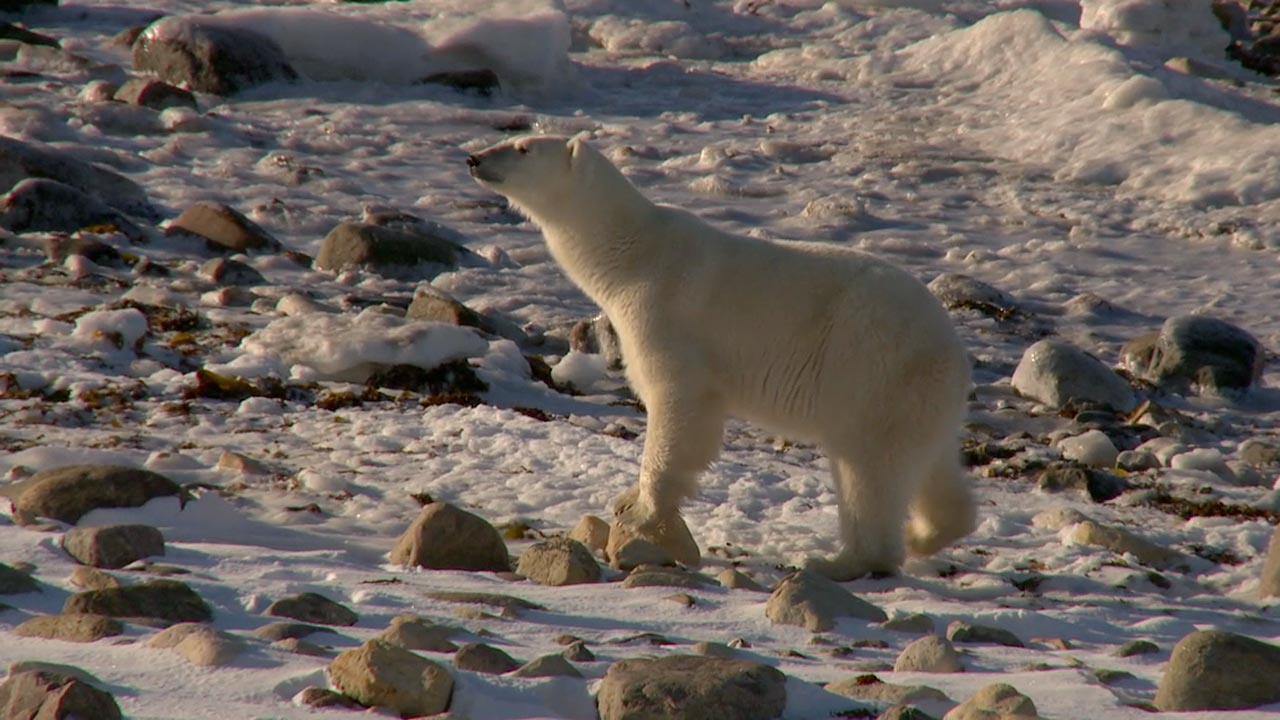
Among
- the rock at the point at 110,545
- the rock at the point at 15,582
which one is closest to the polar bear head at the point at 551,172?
the rock at the point at 110,545

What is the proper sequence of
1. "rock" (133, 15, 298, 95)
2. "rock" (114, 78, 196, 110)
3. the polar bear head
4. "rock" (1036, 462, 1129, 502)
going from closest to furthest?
the polar bear head → "rock" (1036, 462, 1129, 502) → "rock" (114, 78, 196, 110) → "rock" (133, 15, 298, 95)

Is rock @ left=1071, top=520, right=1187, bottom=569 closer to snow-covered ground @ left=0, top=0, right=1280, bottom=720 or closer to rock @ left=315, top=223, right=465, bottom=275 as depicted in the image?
snow-covered ground @ left=0, top=0, right=1280, bottom=720

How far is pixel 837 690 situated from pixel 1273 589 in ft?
9.03

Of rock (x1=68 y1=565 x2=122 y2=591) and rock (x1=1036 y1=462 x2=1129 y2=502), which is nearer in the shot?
rock (x1=68 y1=565 x2=122 y2=591)

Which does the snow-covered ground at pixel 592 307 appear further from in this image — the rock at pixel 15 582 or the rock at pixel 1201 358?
the rock at pixel 1201 358

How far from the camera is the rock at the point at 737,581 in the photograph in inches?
204

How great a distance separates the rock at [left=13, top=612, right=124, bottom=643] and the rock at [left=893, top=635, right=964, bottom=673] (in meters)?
2.00

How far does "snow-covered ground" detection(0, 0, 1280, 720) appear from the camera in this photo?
14.7ft

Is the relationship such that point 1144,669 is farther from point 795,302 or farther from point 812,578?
point 795,302

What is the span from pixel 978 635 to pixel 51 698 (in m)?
2.71

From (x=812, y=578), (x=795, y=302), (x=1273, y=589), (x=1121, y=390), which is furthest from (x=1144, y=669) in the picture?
(x=1121, y=390)

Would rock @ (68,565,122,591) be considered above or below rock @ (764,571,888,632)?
above

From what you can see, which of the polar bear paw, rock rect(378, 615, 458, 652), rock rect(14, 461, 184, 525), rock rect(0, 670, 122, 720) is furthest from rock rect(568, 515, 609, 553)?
rock rect(0, 670, 122, 720)

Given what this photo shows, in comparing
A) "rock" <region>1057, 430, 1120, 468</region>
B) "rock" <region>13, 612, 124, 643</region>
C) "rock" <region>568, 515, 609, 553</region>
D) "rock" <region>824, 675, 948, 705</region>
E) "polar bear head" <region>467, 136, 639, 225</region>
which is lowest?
"rock" <region>1057, 430, 1120, 468</region>
